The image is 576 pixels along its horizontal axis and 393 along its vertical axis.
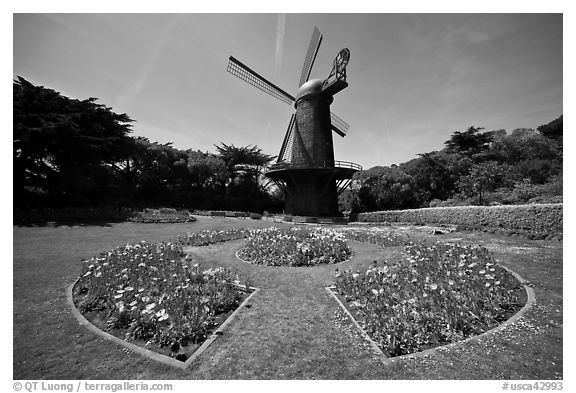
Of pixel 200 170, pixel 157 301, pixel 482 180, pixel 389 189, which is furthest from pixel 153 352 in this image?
pixel 200 170

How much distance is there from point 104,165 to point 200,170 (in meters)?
12.7

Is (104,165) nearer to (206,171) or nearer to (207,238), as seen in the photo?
(206,171)

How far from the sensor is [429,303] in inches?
169

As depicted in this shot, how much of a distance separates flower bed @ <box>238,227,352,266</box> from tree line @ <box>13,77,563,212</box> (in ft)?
58.7

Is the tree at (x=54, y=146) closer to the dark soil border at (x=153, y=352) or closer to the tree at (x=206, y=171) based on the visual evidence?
the tree at (x=206, y=171)

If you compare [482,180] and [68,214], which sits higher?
[482,180]

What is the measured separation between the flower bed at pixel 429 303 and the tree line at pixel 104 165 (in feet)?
72.7

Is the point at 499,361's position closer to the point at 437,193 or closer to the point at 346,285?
the point at 346,285

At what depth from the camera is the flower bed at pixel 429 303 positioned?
11.8ft

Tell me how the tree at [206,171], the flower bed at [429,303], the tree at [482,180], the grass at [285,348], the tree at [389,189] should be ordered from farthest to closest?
the tree at [206,171] → the tree at [389,189] → the tree at [482,180] → the flower bed at [429,303] → the grass at [285,348]

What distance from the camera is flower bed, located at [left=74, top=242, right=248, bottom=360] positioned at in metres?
3.66

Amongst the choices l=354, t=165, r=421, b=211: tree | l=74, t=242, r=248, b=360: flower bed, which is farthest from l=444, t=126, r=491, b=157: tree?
l=74, t=242, r=248, b=360: flower bed

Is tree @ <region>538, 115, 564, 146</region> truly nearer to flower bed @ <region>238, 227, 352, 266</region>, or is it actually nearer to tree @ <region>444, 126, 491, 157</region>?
tree @ <region>444, 126, 491, 157</region>

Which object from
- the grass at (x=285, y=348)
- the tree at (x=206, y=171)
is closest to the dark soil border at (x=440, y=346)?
the grass at (x=285, y=348)
